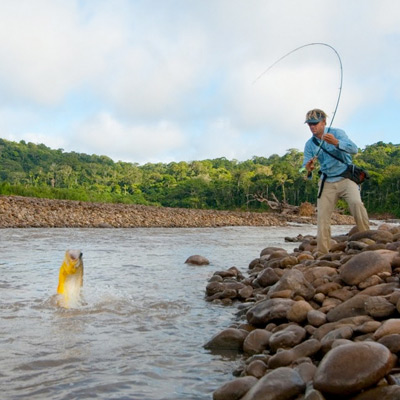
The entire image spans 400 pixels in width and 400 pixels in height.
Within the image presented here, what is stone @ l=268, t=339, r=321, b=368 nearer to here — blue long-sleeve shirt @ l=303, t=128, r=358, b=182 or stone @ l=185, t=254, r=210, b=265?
blue long-sleeve shirt @ l=303, t=128, r=358, b=182

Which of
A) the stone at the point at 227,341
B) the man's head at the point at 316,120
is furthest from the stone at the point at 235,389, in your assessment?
the man's head at the point at 316,120

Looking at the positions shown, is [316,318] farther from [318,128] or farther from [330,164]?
[318,128]

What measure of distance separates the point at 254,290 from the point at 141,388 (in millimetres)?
3354

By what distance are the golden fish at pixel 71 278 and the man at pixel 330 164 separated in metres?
3.16

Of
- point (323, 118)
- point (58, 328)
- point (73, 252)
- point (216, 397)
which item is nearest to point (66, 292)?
point (73, 252)

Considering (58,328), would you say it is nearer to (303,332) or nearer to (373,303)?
(303,332)

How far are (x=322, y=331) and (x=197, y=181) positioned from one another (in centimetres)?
8217

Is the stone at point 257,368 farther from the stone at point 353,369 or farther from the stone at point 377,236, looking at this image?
the stone at point 377,236

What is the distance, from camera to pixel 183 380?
139 inches

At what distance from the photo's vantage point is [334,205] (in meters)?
6.67

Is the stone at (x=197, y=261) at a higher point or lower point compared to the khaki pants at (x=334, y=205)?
lower

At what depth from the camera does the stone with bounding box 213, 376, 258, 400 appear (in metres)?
3.00

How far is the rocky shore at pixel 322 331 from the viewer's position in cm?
272

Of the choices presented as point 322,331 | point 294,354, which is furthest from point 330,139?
point 294,354
